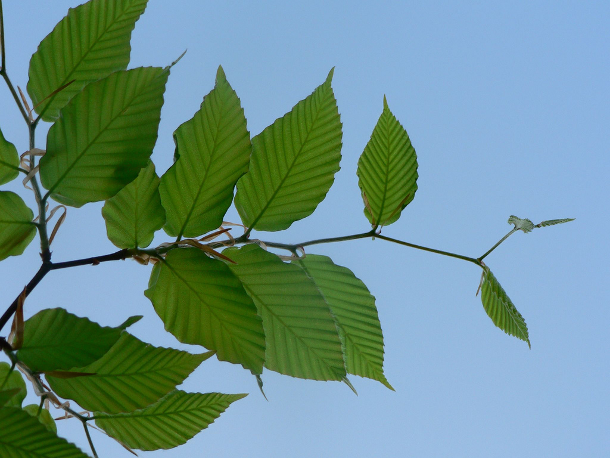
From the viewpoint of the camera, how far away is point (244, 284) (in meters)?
0.32

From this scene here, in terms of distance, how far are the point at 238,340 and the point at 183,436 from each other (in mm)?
80

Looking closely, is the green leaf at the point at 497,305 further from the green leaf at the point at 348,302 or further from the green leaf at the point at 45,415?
the green leaf at the point at 45,415

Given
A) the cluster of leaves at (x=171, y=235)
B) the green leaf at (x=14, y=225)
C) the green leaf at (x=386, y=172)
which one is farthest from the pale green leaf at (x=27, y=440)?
the green leaf at (x=386, y=172)

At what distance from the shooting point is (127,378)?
0.95ft

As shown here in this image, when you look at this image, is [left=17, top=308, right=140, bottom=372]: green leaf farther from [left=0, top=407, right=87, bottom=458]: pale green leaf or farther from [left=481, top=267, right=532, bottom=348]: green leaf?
[left=481, top=267, right=532, bottom=348]: green leaf

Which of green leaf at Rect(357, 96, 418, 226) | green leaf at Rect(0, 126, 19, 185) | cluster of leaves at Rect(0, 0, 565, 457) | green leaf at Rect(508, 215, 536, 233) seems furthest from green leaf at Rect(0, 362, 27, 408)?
green leaf at Rect(508, 215, 536, 233)

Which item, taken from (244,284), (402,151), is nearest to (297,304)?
(244,284)

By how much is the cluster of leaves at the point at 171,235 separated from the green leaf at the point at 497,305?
86mm

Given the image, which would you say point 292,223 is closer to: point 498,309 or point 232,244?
point 232,244

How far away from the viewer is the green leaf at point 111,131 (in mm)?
275

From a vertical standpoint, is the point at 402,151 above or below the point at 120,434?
above

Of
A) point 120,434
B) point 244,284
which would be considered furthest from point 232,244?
point 120,434

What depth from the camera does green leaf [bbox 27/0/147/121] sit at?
0.32m

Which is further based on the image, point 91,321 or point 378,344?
point 378,344
